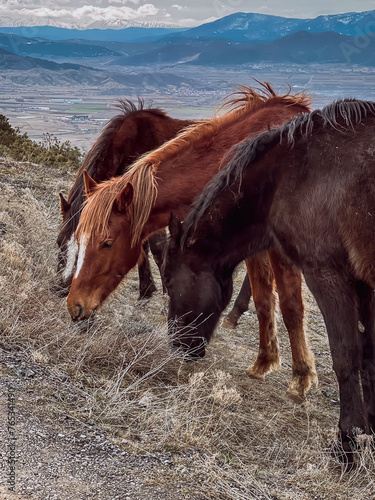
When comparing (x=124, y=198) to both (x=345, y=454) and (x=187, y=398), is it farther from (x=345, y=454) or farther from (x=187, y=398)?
(x=345, y=454)

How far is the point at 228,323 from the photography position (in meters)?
5.64

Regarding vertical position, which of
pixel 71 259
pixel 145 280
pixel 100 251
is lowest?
pixel 145 280

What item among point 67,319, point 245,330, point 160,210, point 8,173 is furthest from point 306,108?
point 8,173

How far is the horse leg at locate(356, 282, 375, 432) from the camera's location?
10.5 feet

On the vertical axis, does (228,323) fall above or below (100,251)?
below

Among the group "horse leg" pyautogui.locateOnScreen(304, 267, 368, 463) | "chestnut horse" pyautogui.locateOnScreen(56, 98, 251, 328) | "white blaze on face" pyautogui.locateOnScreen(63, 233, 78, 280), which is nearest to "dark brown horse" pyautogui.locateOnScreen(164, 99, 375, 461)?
"horse leg" pyautogui.locateOnScreen(304, 267, 368, 463)

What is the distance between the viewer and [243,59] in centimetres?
7944

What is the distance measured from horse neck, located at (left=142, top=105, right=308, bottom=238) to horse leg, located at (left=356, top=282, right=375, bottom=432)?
1.52 m

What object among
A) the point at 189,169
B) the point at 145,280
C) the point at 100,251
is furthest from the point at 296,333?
the point at 145,280

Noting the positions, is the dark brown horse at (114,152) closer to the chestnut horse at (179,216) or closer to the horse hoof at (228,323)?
the chestnut horse at (179,216)

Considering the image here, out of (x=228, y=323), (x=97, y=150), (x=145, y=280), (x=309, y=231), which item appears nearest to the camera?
(x=309, y=231)

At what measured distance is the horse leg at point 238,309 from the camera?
5648 millimetres

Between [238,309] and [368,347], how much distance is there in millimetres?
2578

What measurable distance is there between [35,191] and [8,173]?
3.31ft
